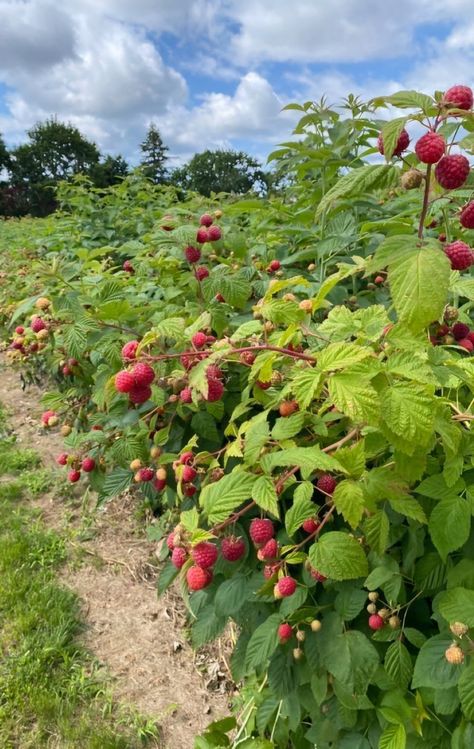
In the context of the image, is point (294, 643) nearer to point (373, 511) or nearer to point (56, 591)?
point (373, 511)

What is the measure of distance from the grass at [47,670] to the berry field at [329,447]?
255 millimetres

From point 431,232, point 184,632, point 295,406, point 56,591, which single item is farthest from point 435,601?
point 56,591

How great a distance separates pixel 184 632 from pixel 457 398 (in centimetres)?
198

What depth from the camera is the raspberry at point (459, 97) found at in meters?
0.74

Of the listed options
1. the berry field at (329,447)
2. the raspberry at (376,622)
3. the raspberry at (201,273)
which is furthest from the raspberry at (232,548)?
the raspberry at (201,273)

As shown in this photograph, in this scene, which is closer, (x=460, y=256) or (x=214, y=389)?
(x=460, y=256)

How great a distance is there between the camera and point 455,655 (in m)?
0.98

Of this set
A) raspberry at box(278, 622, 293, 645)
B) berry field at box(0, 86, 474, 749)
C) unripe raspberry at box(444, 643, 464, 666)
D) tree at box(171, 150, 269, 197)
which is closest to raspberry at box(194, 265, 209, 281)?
berry field at box(0, 86, 474, 749)

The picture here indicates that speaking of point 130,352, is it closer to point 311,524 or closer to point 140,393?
point 140,393

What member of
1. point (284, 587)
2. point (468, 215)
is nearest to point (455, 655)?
point (284, 587)

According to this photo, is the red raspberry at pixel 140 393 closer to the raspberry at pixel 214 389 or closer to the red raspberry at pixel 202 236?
the raspberry at pixel 214 389

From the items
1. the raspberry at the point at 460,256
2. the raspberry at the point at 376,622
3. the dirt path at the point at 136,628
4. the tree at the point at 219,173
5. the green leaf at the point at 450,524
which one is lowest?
the dirt path at the point at 136,628

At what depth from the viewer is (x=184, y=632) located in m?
2.49

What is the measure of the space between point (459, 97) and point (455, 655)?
0.97m
